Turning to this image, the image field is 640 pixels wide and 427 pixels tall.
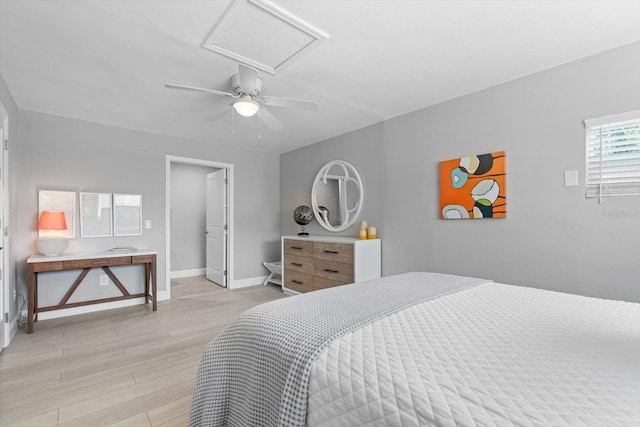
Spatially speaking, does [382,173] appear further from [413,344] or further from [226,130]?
[413,344]

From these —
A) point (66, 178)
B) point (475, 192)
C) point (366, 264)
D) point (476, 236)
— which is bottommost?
point (366, 264)

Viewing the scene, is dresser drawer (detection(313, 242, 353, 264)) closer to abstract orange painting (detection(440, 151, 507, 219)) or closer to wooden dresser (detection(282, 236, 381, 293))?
wooden dresser (detection(282, 236, 381, 293))

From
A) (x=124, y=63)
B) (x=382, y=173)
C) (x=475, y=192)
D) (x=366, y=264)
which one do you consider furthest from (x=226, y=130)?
(x=475, y=192)

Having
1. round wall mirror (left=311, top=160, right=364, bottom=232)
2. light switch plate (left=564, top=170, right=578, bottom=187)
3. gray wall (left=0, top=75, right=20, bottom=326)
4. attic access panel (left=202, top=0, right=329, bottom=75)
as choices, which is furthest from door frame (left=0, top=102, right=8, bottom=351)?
light switch plate (left=564, top=170, right=578, bottom=187)

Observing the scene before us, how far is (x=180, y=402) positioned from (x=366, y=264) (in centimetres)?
229

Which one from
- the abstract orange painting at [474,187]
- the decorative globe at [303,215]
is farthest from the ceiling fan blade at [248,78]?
the decorative globe at [303,215]

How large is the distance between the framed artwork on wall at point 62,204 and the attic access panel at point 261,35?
2736 mm

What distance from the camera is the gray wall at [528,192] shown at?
2164 millimetres

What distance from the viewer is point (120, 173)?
152 inches

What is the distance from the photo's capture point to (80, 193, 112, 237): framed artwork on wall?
3.61 metres

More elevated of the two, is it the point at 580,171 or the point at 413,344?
the point at 580,171

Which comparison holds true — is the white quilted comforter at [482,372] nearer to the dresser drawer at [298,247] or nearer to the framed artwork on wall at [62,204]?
the dresser drawer at [298,247]

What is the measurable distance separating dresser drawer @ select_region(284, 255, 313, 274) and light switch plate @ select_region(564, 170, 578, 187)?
2836mm

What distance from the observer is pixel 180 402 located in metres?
1.87
